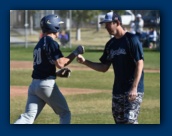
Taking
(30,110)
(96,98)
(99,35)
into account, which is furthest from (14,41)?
(30,110)

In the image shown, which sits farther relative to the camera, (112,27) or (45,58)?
(45,58)

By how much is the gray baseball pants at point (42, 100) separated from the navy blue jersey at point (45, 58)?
9 cm

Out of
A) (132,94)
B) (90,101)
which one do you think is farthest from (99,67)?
(90,101)

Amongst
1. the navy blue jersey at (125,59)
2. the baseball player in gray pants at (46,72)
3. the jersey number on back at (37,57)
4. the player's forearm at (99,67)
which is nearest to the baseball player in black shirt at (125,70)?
the navy blue jersey at (125,59)

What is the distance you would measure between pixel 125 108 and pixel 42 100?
1.17 meters

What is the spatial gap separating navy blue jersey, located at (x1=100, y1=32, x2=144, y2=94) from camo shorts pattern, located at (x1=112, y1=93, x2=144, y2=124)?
0.09 m

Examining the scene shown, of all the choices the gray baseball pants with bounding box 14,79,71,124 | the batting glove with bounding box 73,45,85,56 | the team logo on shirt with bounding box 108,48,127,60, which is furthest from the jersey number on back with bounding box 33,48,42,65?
the team logo on shirt with bounding box 108,48,127,60

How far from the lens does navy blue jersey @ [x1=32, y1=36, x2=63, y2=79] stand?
659 centimetres

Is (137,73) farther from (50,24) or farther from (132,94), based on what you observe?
(50,24)

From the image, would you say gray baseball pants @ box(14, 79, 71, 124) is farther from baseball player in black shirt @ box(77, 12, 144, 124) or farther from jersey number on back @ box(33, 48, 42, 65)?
baseball player in black shirt @ box(77, 12, 144, 124)

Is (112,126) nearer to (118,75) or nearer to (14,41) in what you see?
(118,75)

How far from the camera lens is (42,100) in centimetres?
685

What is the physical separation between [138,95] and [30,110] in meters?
1.47

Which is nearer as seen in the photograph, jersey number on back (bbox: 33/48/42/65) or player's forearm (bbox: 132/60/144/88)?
player's forearm (bbox: 132/60/144/88)
